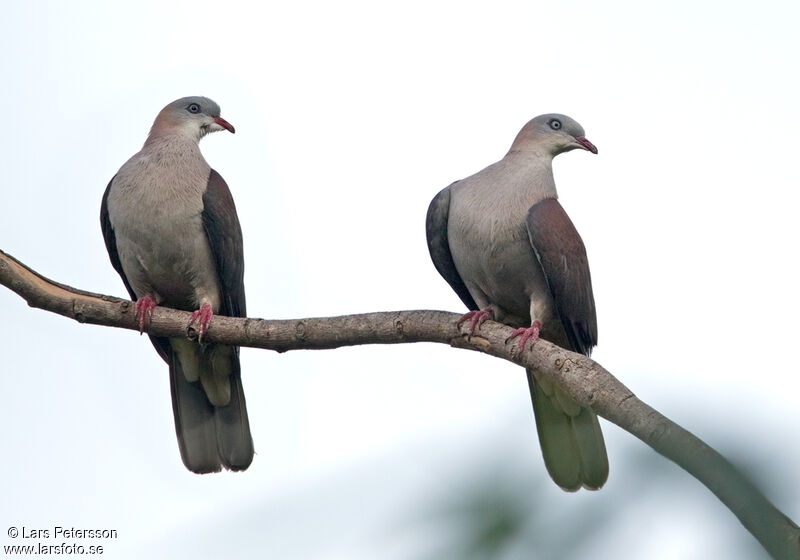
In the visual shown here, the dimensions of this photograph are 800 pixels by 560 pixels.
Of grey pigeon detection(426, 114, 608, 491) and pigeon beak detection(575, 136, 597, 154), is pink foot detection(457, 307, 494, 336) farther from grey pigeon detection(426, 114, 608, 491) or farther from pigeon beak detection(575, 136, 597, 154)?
pigeon beak detection(575, 136, 597, 154)

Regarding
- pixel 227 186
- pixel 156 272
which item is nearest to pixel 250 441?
pixel 156 272

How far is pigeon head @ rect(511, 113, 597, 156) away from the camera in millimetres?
5441

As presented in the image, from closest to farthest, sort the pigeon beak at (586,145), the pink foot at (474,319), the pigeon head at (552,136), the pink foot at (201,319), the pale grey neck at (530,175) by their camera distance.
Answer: the pink foot at (474,319)
the pink foot at (201,319)
the pale grey neck at (530,175)
the pigeon head at (552,136)
the pigeon beak at (586,145)

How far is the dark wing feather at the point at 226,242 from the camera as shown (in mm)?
4949

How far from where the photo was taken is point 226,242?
4.97 m

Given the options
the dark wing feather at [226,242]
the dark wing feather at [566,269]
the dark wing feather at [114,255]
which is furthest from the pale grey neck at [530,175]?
the dark wing feather at [114,255]

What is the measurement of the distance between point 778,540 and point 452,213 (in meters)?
4.25

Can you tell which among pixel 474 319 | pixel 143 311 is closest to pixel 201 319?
pixel 143 311

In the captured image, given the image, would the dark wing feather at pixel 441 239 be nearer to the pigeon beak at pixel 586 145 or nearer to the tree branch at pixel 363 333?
the tree branch at pixel 363 333

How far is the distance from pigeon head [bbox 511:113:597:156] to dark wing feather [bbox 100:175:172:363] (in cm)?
232

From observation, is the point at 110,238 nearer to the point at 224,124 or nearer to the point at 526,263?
the point at 224,124

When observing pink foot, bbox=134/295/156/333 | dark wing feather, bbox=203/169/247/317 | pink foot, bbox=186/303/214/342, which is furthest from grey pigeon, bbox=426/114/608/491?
pink foot, bbox=134/295/156/333

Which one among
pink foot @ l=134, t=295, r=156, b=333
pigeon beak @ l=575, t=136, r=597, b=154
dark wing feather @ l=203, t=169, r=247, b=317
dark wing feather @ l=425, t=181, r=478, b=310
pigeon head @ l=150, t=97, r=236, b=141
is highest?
pigeon head @ l=150, t=97, r=236, b=141

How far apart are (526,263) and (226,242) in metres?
1.60
